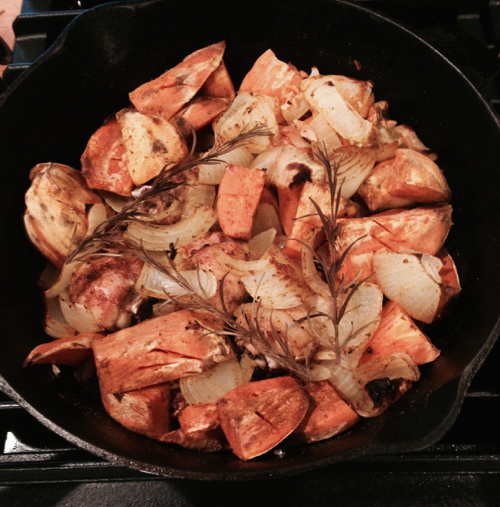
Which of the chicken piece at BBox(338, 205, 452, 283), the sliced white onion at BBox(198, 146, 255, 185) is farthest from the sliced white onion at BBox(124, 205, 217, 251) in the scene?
the chicken piece at BBox(338, 205, 452, 283)

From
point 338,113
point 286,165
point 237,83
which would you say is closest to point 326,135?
point 338,113

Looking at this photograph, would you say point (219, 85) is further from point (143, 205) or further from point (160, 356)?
point (160, 356)

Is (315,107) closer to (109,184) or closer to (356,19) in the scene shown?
(356,19)

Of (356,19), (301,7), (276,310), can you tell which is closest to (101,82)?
(301,7)

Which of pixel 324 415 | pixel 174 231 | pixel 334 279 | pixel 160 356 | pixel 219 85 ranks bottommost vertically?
pixel 324 415

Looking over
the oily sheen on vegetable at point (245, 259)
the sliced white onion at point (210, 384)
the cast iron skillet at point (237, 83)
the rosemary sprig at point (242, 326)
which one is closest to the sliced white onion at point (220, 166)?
the oily sheen on vegetable at point (245, 259)

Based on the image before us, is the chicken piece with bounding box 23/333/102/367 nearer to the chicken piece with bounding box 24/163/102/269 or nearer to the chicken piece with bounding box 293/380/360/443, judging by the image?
the chicken piece with bounding box 24/163/102/269
